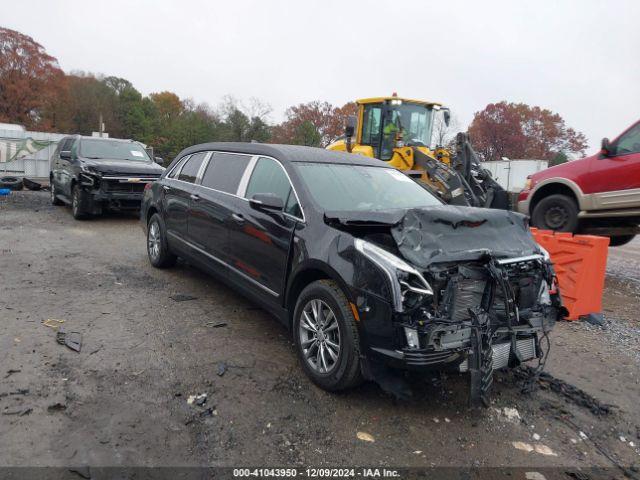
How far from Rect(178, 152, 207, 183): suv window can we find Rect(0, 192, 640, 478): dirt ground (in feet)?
5.15

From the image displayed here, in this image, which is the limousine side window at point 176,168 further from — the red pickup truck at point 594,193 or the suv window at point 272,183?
the red pickup truck at point 594,193

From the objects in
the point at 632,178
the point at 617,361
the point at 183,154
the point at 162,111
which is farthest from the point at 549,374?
the point at 162,111

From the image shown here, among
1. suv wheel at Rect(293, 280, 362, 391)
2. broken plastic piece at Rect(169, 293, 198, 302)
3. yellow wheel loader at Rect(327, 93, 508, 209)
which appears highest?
yellow wheel loader at Rect(327, 93, 508, 209)

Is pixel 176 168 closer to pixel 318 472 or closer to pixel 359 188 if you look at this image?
pixel 359 188

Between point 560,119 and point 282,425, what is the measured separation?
51333mm

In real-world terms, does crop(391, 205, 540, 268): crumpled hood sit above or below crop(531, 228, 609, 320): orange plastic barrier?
above

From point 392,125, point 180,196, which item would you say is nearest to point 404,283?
point 180,196

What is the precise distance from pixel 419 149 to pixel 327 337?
21.7 ft

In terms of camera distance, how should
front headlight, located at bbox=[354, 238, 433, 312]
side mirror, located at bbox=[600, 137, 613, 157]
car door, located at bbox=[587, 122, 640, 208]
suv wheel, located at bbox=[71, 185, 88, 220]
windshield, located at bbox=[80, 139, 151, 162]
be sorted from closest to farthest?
front headlight, located at bbox=[354, 238, 433, 312]
car door, located at bbox=[587, 122, 640, 208]
side mirror, located at bbox=[600, 137, 613, 157]
suv wheel, located at bbox=[71, 185, 88, 220]
windshield, located at bbox=[80, 139, 151, 162]

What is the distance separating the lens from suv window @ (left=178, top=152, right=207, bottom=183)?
569 centimetres

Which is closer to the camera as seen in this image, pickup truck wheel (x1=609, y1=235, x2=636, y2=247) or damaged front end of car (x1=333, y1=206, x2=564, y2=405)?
damaged front end of car (x1=333, y1=206, x2=564, y2=405)

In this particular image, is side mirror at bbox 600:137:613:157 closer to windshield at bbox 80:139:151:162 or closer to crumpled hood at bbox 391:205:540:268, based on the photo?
crumpled hood at bbox 391:205:540:268

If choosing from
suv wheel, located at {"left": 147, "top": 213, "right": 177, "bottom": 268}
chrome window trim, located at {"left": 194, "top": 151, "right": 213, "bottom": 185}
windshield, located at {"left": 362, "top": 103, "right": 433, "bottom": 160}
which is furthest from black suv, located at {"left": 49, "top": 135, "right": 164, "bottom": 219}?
chrome window trim, located at {"left": 194, "top": 151, "right": 213, "bottom": 185}

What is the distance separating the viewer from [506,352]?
3.23 meters
